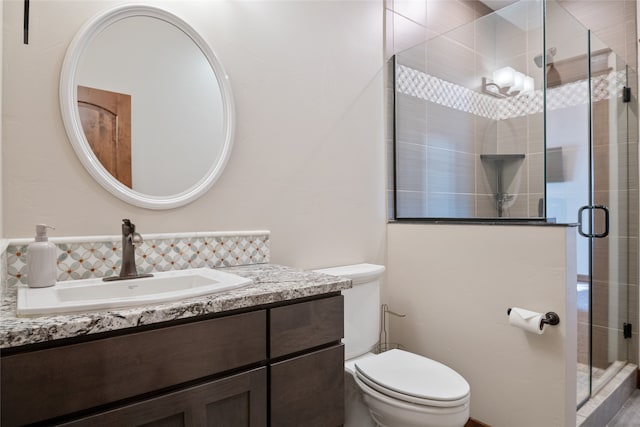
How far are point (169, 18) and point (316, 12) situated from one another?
0.79 m

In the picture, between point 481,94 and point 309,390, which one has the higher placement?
point 481,94

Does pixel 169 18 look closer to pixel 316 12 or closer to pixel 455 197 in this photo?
pixel 316 12

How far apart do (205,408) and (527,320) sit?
1.29 metres

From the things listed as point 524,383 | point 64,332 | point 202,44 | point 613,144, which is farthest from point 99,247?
point 613,144

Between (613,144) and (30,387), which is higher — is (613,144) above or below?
above

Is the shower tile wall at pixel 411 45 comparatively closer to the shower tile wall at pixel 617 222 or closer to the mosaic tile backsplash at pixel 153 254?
the shower tile wall at pixel 617 222

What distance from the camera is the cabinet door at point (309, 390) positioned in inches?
41.7

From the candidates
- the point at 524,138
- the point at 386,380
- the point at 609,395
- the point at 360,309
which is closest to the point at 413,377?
the point at 386,380

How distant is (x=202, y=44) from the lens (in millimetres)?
1490

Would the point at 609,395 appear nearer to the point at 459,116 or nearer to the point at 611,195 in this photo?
the point at 611,195

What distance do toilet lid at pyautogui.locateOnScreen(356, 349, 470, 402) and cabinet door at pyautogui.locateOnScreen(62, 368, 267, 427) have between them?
0.56 meters

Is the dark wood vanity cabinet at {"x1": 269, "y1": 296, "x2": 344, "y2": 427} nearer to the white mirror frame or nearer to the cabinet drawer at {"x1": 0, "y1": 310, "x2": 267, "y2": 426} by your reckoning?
the cabinet drawer at {"x1": 0, "y1": 310, "x2": 267, "y2": 426}

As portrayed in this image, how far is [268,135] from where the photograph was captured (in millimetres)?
1708

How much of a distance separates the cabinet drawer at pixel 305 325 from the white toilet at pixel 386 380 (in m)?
0.38
